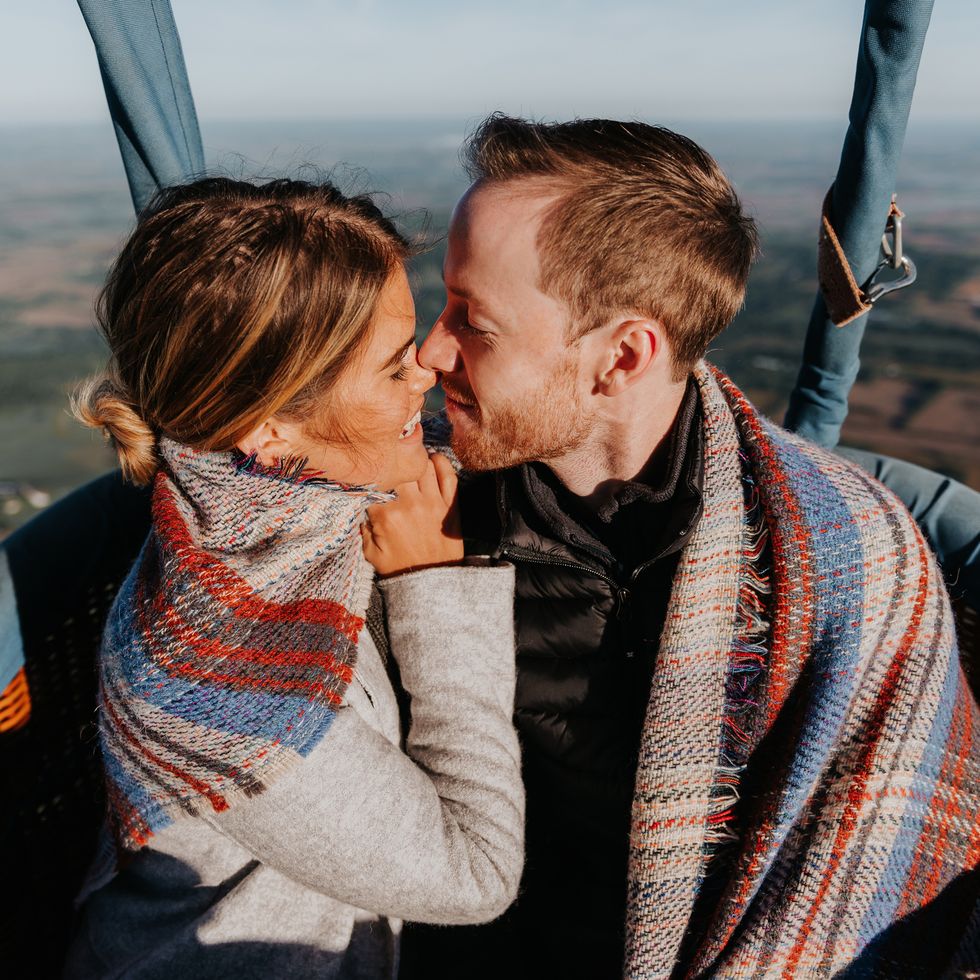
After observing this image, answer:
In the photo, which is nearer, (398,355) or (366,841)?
(366,841)

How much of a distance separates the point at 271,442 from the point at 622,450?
31.1 inches

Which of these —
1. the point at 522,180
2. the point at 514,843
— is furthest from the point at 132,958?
the point at 522,180

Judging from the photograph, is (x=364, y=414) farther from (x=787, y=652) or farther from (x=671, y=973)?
(x=671, y=973)

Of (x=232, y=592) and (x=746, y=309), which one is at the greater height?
(x=232, y=592)

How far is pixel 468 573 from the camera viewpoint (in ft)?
5.15

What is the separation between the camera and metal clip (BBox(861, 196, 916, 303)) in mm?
1589

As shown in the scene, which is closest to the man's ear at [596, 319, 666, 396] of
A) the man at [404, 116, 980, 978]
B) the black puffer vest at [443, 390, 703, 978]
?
the man at [404, 116, 980, 978]

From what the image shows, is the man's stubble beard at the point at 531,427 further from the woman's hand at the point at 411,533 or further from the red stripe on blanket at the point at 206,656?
the red stripe on blanket at the point at 206,656

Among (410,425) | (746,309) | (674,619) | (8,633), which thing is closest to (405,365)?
(410,425)

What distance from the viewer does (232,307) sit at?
53.6 inches

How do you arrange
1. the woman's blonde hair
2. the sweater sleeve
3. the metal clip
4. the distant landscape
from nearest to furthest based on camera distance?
the sweater sleeve < the woman's blonde hair < the metal clip < the distant landscape

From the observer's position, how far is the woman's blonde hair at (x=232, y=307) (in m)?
1.37

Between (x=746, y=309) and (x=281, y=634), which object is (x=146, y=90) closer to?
(x=281, y=634)

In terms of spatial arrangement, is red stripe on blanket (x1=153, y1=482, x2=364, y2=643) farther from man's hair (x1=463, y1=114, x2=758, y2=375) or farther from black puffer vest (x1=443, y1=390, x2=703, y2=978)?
man's hair (x1=463, y1=114, x2=758, y2=375)
